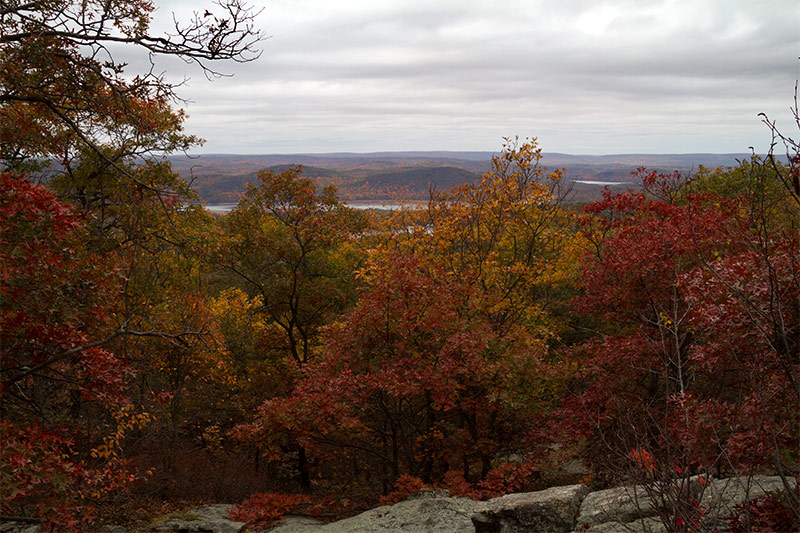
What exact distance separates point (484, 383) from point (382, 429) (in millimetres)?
2889

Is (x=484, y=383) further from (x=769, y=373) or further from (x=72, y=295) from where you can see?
(x=72, y=295)

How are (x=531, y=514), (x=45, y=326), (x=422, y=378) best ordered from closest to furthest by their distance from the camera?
(x=45, y=326) < (x=531, y=514) < (x=422, y=378)

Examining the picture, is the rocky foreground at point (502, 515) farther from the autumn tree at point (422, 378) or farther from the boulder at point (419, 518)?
the autumn tree at point (422, 378)

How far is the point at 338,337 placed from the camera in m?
11.1

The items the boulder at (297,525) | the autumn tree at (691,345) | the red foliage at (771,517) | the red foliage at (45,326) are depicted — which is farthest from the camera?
the boulder at (297,525)

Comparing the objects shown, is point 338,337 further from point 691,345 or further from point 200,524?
point 691,345

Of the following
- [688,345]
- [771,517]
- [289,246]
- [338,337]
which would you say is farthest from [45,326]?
[289,246]

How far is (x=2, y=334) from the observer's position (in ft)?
18.7

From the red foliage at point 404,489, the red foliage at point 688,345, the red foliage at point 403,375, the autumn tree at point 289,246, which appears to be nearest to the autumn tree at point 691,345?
the red foliage at point 688,345

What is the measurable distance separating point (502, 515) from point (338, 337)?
15.4ft

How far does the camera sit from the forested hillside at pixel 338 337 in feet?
18.3

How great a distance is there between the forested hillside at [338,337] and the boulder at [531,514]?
967 mm

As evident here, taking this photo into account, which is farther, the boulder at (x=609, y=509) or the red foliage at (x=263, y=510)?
the red foliage at (x=263, y=510)

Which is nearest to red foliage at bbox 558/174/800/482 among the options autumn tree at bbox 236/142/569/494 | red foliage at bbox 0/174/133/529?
autumn tree at bbox 236/142/569/494
